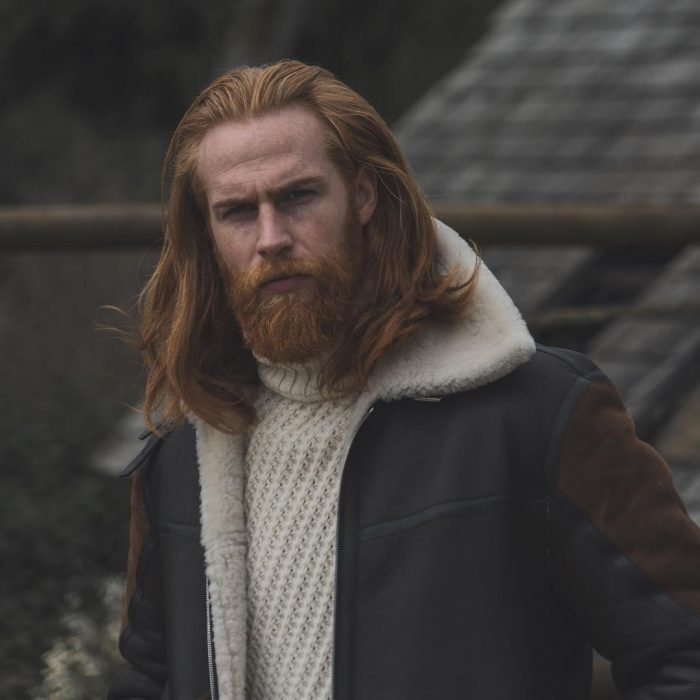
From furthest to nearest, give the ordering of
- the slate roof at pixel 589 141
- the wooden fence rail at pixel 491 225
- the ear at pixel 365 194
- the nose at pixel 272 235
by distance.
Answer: the slate roof at pixel 589 141 < the wooden fence rail at pixel 491 225 < the ear at pixel 365 194 < the nose at pixel 272 235

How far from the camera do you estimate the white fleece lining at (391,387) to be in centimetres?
202

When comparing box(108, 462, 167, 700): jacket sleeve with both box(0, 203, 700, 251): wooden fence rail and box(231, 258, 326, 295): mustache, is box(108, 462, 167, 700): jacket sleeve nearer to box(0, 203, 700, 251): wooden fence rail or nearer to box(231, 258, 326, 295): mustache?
box(231, 258, 326, 295): mustache

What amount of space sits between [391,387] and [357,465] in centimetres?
12

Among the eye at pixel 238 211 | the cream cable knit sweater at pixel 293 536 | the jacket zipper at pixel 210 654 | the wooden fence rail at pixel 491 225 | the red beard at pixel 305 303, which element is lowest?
the wooden fence rail at pixel 491 225

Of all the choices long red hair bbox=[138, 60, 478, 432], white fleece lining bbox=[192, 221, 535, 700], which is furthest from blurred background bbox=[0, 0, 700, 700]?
white fleece lining bbox=[192, 221, 535, 700]

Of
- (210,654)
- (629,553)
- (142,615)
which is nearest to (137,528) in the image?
(142,615)

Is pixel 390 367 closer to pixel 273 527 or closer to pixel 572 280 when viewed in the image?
pixel 273 527

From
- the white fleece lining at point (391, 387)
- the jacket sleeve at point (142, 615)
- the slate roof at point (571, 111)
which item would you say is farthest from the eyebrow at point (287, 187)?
the slate roof at point (571, 111)

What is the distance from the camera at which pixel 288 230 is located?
2104 millimetres

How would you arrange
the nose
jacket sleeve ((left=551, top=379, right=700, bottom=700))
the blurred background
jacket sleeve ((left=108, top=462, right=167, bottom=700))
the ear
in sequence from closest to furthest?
jacket sleeve ((left=551, top=379, right=700, bottom=700)) < the nose < the ear < jacket sleeve ((left=108, top=462, right=167, bottom=700)) < the blurred background

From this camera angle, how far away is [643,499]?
1.95 metres

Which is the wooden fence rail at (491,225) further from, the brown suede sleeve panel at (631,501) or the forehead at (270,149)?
the brown suede sleeve panel at (631,501)

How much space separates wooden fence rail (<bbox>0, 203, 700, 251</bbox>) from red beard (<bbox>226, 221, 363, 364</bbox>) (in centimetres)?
159

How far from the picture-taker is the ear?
219 cm
